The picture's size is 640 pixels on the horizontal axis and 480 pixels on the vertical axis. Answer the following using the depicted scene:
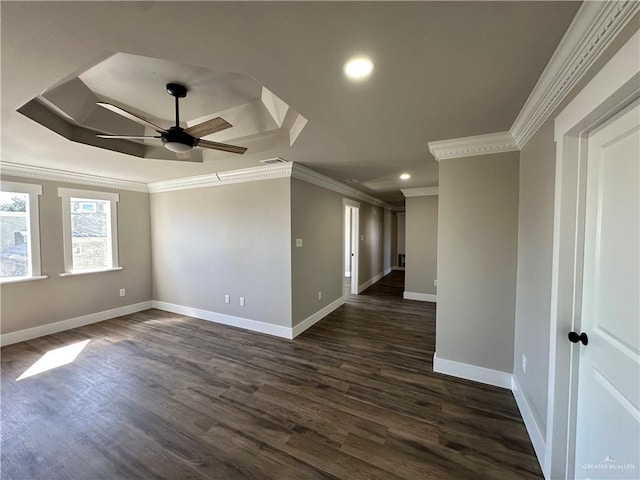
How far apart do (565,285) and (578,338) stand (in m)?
0.28

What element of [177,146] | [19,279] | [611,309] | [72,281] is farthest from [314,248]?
[19,279]

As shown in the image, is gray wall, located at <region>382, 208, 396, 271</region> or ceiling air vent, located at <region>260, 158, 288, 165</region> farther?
gray wall, located at <region>382, 208, 396, 271</region>

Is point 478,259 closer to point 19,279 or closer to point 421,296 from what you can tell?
point 421,296

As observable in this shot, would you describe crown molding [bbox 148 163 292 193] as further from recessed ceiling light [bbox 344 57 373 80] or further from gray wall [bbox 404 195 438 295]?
gray wall [bbox 404 195 438 295]

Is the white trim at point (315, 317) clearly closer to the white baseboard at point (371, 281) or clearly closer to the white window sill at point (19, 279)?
the white baseboard at point (371, 281)

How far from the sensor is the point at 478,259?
8.27ft

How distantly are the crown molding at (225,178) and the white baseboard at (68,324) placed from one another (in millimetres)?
2181

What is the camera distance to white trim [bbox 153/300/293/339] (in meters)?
3.67

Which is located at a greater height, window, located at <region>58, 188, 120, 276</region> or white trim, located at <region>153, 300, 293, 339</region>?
window, located at <region>58, 188, 120, 276</region>

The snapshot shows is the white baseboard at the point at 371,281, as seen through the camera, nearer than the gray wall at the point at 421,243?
No

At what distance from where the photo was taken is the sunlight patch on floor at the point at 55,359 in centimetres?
277

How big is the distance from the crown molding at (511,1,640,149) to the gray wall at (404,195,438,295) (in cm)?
377

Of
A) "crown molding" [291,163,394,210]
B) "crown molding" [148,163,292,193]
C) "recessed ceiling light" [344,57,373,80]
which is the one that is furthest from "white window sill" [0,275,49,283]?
"recessed ceiling light" [344,57,373,80]

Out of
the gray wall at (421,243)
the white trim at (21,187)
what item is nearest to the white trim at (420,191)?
the gray wall at (421,243)
